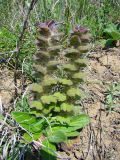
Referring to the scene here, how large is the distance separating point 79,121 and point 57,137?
0.21m

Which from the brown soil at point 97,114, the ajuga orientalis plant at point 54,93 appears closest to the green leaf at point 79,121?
the ajuga orientalis plant at point 54,93

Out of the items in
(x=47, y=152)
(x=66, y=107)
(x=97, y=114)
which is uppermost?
(x=66, y=107)

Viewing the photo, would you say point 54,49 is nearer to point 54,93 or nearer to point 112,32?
point 54,93

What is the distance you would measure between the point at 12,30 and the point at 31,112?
46.3 inches

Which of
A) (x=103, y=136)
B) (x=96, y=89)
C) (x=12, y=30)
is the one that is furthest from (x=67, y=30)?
(x=103, y=136)

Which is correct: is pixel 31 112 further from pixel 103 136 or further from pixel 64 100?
pixel 103 136

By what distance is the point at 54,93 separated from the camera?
7.80ft

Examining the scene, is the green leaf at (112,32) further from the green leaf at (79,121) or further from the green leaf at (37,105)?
the green leaf at (37,105)

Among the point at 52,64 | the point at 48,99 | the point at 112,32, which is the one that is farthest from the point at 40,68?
the point at 112,32

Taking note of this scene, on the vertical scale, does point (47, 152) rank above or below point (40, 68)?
below

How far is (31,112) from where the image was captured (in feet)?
7.72

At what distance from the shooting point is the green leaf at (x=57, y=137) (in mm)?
2189

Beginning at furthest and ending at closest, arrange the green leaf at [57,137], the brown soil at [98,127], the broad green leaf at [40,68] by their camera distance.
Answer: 1. the brown soil at [98,127]
2. the broad green leaf at [40,68]
3. the green leaf at [57,137]

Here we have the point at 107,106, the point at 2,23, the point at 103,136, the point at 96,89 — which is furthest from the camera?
the point at 2,23
